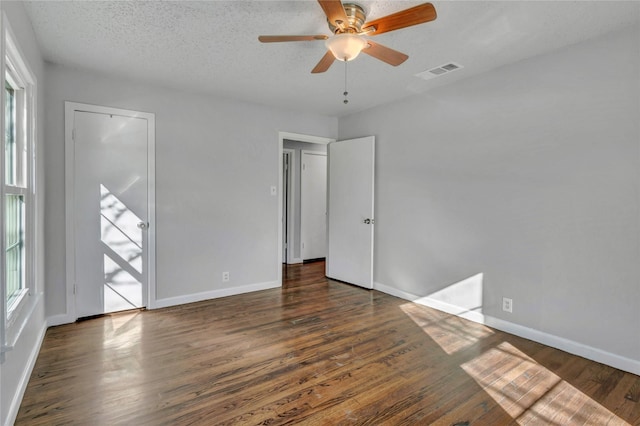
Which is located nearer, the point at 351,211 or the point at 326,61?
the point at 326,61

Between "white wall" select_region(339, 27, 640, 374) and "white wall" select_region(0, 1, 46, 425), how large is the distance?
3.44m

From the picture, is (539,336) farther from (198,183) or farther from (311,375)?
(198,183)

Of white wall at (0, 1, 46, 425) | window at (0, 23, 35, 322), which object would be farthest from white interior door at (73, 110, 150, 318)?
window at (0, 23, 35, 322)

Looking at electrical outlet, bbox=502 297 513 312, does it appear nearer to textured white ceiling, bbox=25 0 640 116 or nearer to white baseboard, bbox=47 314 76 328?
textured white ceiling, bbox=25 0 640 116

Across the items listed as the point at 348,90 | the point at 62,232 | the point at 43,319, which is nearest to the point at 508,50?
the point at 348,90

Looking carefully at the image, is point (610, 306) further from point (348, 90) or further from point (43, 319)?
point (43, 319)

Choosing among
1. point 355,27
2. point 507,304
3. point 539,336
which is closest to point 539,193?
point 507,304

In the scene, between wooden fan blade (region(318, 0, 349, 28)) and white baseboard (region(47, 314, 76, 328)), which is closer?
wooden fan blade (region(318, 0, 349, 28))

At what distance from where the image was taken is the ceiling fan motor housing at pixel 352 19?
2.07 metres

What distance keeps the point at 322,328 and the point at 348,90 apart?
250 centimetres

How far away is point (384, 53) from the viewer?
88.9 inches

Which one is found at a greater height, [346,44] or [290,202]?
[346,44]

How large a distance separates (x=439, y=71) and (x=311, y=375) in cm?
284

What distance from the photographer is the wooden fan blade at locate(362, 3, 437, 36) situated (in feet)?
5.74
